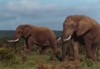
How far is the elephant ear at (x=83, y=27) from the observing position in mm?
17672

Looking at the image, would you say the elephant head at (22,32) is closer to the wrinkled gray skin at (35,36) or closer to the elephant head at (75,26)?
the wrinkled gray skin at (35,36)

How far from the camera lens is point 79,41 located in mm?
18328

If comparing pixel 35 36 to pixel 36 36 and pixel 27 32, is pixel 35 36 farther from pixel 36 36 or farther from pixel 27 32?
pixel 27 32

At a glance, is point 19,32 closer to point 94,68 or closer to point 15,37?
point 15,37

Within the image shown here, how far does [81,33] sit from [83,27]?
0.26m

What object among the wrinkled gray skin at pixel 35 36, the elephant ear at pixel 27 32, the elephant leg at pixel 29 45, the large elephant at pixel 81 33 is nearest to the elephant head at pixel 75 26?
the large elephant at pixel 81 33

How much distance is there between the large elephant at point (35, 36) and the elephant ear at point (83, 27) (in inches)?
293

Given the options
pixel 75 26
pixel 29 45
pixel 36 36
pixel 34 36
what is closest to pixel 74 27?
pixel 75 26

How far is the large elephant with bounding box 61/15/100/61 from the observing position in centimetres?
1723

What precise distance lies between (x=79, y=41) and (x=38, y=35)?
28.8 feet

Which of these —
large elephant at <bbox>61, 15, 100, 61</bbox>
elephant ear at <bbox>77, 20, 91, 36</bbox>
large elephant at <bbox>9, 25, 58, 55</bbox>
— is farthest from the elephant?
elephant ear at <bbox>77, 20, 91, 36</bbox>

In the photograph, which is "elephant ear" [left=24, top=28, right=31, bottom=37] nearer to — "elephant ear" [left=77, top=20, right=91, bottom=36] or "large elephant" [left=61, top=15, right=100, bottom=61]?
"large elephant" [left=61, top=15, right=100, bottom=61]

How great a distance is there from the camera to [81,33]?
17766 millimetres

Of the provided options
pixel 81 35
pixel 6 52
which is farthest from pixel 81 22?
pixel 6 52
